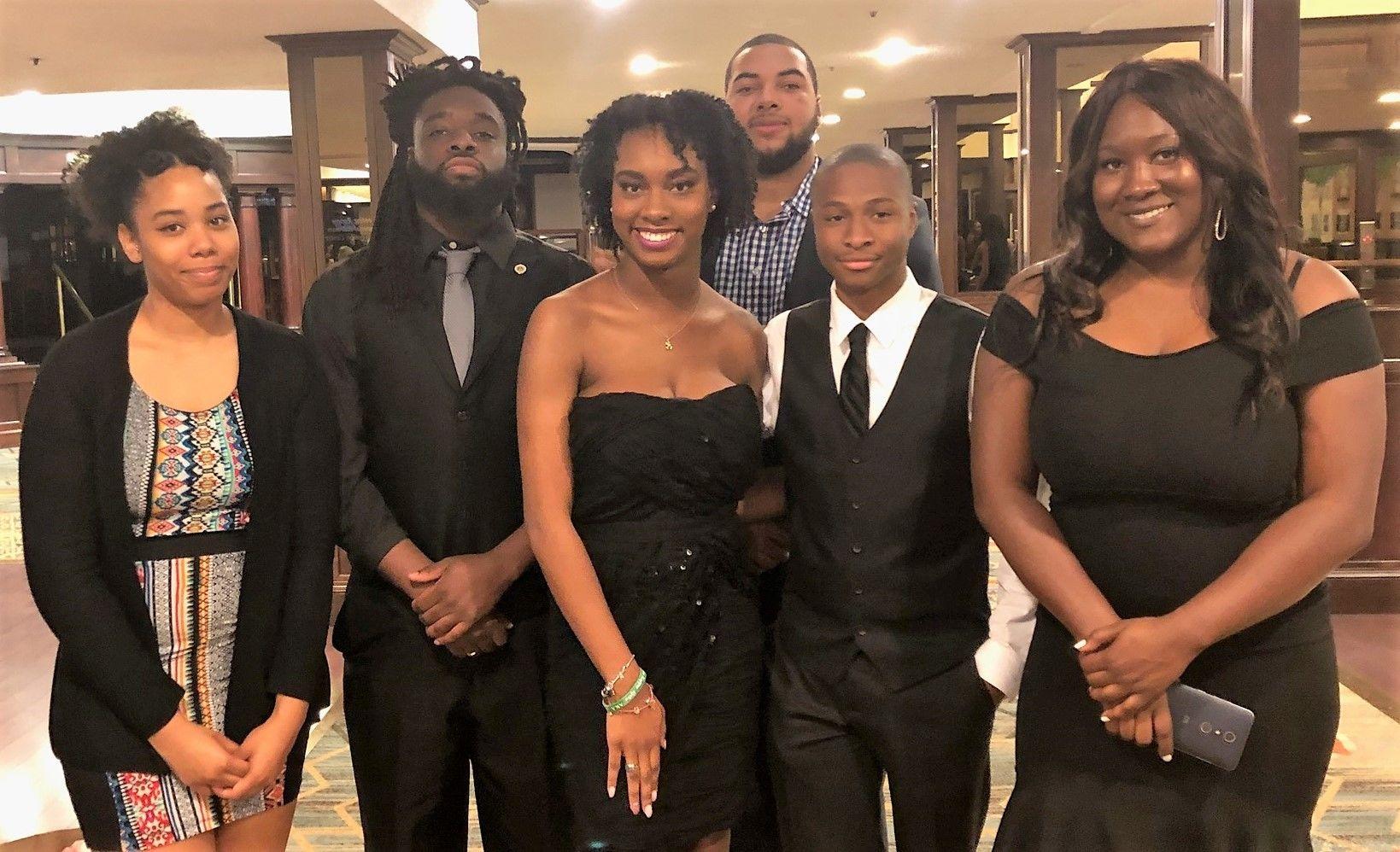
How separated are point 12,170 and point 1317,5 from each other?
10.7 meters

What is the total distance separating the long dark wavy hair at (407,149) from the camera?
207 centimetres

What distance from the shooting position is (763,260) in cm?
238

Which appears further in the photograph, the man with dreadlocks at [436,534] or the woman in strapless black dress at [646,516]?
the man with dreadlocks at [436,534]

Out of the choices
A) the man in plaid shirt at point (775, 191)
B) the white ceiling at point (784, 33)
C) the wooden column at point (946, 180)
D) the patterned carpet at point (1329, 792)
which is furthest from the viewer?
the wooden column at point (946, 180)

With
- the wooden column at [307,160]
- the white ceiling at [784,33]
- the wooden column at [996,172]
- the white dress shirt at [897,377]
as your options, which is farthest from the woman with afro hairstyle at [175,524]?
the wooden column at [996,172]

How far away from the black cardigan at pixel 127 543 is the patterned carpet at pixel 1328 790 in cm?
154

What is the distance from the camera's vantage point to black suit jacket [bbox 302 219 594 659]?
6.57 ft

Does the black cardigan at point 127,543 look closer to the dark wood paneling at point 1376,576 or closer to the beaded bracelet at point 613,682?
the beaded bracelet at point 613,682

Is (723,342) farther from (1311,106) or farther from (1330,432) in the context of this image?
(1311,106)

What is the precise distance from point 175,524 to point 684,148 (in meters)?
1.00

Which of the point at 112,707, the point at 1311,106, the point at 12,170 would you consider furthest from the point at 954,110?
the point at 112,707

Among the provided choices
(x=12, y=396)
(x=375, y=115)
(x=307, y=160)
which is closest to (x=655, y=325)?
(x=375, y=115)

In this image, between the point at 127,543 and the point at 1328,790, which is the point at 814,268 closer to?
the point at 127,543

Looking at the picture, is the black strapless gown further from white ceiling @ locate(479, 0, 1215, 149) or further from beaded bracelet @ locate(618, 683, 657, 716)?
white ceiling @ locate(479, 0, 1215, 149)
